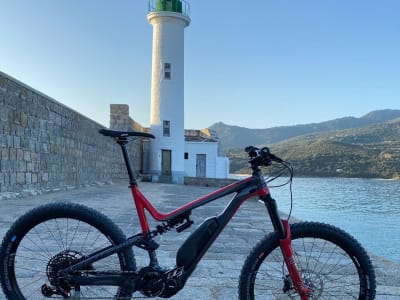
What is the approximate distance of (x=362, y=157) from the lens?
5222 centimetres

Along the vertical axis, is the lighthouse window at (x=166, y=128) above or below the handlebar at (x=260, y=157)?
above

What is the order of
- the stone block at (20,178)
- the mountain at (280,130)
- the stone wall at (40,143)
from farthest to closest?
the mountain at (280,130), the stone block at (20,178), the stone wall at (40,143)

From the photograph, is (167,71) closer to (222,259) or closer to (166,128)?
(166,128)

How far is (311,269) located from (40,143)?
27.3 feet

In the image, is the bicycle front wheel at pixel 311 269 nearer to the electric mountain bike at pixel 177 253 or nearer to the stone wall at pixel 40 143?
the electric mountain bike at pixel 177 253

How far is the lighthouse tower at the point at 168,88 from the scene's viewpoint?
22453 mm

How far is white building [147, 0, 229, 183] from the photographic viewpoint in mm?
22438

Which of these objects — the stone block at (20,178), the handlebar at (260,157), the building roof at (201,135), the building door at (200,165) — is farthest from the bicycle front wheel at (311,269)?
the building roof at (201,135)

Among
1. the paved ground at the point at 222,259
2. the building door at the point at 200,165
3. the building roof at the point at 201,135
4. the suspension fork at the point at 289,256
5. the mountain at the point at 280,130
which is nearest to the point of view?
the suspension fork at the point at 289,256

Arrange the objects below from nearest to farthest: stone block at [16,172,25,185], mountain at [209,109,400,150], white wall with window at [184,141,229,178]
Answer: stone block at [16,172,25,185]
white wall with window at [184,141,229,178]
mountain at [209,109,400,150]

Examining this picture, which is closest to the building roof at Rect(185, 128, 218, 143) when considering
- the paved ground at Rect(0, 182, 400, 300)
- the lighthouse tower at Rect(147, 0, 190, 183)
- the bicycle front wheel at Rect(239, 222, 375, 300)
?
the lighthouse tower at Rect(147, 0, 190, 183)

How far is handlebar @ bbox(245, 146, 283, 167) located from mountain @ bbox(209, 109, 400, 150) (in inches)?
3497

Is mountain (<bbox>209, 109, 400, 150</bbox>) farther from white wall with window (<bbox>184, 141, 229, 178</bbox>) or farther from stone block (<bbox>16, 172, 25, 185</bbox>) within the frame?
stone block (<bbox>16, 172, 25, 185</bbox>)

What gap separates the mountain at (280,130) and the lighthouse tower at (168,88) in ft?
225
